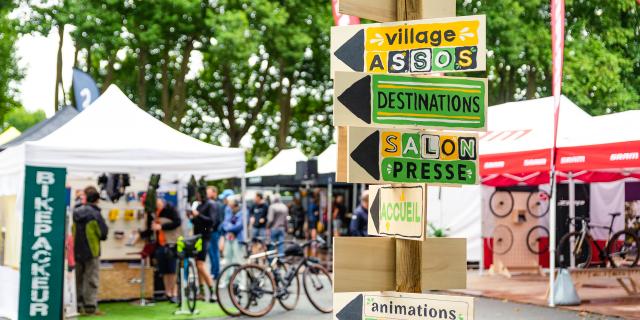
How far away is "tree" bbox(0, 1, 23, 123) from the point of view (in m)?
27.3

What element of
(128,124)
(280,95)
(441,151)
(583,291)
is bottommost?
(583,291)

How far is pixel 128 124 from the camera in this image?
1241 centimetres

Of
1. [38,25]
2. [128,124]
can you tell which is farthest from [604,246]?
[38,25]

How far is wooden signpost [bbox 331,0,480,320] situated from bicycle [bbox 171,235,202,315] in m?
8.75

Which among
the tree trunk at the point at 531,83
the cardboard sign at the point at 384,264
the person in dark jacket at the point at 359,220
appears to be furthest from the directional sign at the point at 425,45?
the tree trunk at the point at 531,83

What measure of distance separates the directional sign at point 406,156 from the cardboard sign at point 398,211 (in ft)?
0.30

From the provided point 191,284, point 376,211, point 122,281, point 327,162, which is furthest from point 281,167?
point 376,211

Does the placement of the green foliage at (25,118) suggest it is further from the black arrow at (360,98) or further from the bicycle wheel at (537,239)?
the black arrow at (360,98)

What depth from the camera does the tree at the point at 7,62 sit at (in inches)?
1077

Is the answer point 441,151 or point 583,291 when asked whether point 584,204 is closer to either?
point 583,291

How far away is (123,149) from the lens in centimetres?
1154

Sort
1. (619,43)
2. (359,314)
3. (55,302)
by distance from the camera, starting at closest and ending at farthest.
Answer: (359,314) → (55,302) → (619,43)

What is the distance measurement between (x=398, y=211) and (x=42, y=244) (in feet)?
25.9

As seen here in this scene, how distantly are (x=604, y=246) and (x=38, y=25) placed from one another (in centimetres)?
1691
